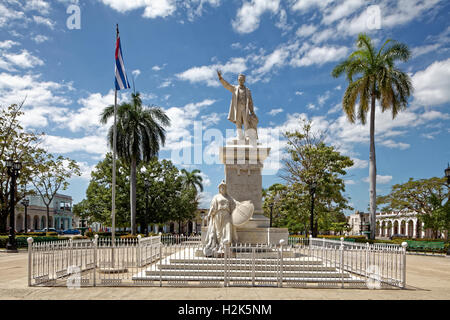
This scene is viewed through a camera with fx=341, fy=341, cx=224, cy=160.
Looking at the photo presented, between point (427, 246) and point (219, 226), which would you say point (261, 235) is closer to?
point (219, 226)

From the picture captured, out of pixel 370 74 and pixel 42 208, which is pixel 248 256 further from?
pixel 42 208

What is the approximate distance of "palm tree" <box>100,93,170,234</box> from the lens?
93.9 feet

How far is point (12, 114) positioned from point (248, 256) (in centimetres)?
2600

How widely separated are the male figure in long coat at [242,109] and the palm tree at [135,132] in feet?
55.8

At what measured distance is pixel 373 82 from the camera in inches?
992

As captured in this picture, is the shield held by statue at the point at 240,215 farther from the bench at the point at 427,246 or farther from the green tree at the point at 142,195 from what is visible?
the green tree at the point at 142,195

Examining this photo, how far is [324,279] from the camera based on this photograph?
8.88 meters

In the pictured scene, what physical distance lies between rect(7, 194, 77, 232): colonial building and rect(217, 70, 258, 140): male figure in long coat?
69.4 metres

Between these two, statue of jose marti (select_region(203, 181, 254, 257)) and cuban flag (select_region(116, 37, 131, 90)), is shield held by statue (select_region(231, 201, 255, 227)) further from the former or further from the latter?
cuban flag (select_region(116, 37, 131, 90))

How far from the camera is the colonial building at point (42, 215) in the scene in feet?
256

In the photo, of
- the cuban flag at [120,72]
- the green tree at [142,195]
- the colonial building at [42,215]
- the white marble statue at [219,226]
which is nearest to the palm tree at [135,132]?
the green tree at [142,195]

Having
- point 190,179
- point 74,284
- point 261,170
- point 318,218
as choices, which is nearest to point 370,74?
point 318,218

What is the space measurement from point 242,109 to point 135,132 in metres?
17.6

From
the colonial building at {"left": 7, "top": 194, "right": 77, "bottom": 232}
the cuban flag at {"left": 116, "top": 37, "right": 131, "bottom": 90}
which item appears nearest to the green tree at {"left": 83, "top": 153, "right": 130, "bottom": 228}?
the cuban flag at {"left": 116, "top": 37, "right": 131, "bottom": 90}
